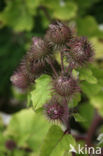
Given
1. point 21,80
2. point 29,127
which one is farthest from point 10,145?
point 21,80

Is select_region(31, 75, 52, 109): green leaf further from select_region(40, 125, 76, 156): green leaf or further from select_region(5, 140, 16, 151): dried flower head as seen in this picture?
select_region(5, 140, 16, 151): dried flower head

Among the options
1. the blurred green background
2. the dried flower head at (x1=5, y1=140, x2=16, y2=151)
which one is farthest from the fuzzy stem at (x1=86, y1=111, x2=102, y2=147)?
the dried flower head at (x1=5, y1=140, x2=16, y2=151)

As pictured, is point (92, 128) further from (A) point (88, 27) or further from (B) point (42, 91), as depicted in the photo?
(B) point (42, 91)

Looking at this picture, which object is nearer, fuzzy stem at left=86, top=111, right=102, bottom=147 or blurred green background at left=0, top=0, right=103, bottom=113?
fuzzy stem at left=86, top=111, right=102, bottom=147

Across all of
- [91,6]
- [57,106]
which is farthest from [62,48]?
[91,6]

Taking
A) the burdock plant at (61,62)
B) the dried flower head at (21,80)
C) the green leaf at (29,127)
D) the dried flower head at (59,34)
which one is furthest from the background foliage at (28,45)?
the dried flower head at (59,34)

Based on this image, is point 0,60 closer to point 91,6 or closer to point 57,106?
point 91,6
